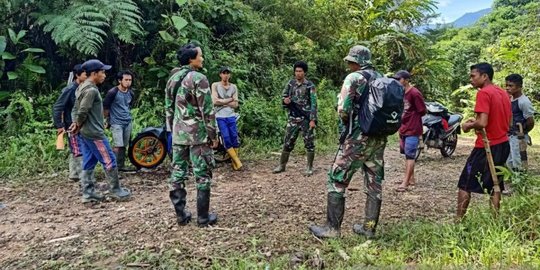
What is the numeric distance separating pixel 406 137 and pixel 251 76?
16.5ft

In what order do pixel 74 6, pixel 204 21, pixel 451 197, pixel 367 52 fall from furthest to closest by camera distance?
1. pixel 204 21
2. pixel 74 6
3. pixel 451 197
4. pixel 367 52

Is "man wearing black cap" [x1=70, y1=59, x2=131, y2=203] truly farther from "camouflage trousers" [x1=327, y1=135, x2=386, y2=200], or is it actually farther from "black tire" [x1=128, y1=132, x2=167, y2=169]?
"camouflage trousers" [x1=327, y1=135, x2=386, y2=200]

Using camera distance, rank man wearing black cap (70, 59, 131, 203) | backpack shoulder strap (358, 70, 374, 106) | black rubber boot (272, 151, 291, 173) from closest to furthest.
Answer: backpack shoulder strap (358, 70, 374, 106)
man wearing black cap (70, 59, 131, 203)
black rubber boot (272, 151, 291, 173)

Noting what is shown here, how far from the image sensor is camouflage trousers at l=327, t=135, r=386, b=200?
3.83 metres

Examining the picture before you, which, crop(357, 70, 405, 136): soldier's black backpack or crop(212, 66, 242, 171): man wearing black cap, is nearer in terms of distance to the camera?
crop(357, 70, 405, 136): soldier's black backpack

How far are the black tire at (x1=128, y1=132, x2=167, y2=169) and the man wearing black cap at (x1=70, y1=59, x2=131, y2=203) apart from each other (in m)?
1.24

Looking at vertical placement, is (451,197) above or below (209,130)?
below

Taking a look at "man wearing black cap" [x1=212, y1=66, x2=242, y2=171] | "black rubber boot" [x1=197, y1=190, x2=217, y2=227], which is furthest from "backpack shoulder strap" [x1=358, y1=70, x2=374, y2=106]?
"man wearing black cap" [x1=212, y1=66, x2=242, y2=171]

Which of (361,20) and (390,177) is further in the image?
(361,20)

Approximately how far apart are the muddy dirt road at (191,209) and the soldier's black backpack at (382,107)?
3.41 ft

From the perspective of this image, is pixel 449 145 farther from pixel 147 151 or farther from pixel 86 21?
pixel 86 21

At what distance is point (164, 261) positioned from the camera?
3.42 meters

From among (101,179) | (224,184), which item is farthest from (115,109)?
(224,184)

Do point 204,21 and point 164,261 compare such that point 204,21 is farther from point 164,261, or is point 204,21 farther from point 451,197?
point 164,261
